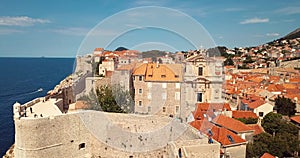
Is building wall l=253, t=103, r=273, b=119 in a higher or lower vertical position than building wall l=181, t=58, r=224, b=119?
lower

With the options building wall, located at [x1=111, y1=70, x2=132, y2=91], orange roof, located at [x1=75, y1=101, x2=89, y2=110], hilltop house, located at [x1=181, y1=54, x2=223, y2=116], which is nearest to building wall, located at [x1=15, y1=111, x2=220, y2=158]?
orange roof, located at [x1=75, y1=101, x2=89, y2=110]

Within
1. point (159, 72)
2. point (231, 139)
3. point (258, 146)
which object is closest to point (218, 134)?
point (231, 139)

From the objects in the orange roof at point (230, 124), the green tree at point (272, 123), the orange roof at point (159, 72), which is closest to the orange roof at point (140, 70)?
the orange roof at point (159, 72)

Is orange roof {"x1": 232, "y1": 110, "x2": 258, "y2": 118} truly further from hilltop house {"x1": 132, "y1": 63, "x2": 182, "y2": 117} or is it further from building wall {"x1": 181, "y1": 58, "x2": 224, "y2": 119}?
hilltop house {"x1": 132, "y1": 63, "x2": 182, "y2": 117}

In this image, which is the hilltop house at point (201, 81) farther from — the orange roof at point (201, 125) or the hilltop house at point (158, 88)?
the orange roof at point (201, 125)

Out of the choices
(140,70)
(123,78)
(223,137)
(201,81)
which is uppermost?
(140,70)

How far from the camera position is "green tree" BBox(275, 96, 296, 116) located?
22.0 metres

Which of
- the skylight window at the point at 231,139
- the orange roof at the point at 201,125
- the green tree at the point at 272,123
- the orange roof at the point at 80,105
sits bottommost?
→ the green tree at the point at 272,123

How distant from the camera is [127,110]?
1272 centimetres

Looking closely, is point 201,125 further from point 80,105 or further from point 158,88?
point 80,105

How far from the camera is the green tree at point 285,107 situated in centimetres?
2202

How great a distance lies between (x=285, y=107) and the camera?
22031mm

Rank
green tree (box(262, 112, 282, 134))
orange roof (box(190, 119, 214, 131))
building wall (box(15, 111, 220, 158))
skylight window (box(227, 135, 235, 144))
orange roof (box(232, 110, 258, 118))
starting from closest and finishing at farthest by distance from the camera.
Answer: building wall (box(15, 111, 220, 158)) < orange roof (box(190, 119, 214, 131)) < skylight window (box(227, 135, 235, 144)) < green tree (box(262, 112, 282, 134)) < orange roof (box(232, 110, 258, 118))

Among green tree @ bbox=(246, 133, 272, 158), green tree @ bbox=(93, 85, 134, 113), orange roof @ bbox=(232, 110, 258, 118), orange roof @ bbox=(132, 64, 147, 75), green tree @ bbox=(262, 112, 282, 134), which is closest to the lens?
green tree @ bbox=(93, 85, 134, 113)
